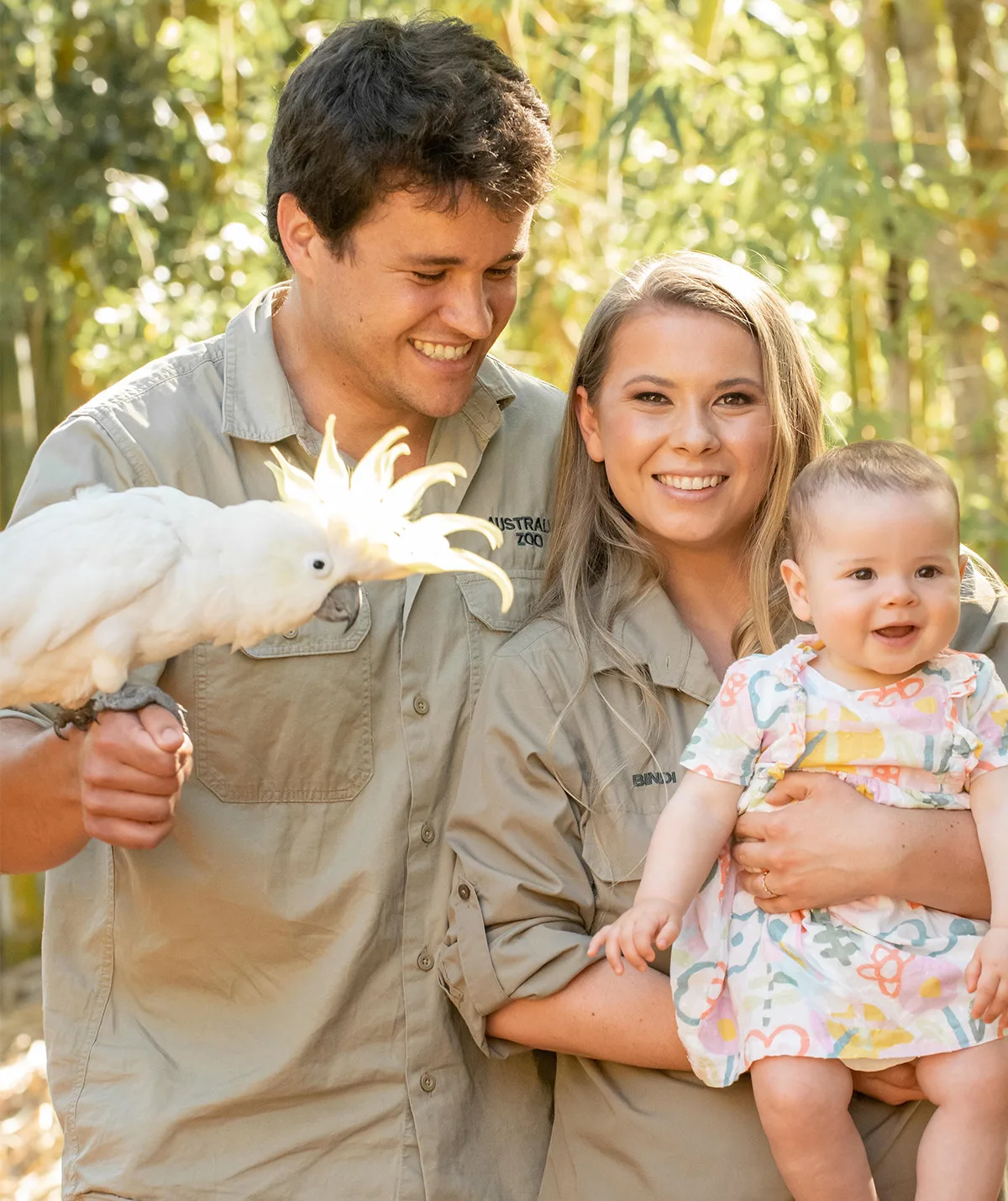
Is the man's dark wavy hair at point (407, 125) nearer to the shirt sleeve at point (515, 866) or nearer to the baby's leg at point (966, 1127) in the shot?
the shirt sleeve at point (515, 866)

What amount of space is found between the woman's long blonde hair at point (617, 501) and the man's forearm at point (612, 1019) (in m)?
0.43

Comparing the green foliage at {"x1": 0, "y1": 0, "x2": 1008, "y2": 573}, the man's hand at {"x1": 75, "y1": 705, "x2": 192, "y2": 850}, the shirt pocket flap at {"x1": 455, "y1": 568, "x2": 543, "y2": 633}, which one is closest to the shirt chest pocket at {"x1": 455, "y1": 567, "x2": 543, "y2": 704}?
the shirt pocket flap at {"x1": 455, "y1": 568, "x2": 543, "y2": 633}

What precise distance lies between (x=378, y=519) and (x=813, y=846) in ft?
2.09

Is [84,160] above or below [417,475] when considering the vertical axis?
above

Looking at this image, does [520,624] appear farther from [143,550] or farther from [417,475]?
[143,550]

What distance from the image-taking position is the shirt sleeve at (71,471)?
1.88 m

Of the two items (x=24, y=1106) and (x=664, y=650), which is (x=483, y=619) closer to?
(x=664, y=650)

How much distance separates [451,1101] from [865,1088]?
58 centimetres

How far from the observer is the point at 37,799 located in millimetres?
1743

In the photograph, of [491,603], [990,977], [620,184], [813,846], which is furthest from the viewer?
[620,184]

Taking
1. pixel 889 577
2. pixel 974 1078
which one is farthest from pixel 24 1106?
pixel 889 577

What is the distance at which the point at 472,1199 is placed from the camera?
6.26 feet

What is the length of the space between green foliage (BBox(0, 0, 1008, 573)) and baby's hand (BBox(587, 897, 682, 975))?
5.76ft

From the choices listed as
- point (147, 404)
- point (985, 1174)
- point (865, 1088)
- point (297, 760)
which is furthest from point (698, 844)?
point (147, 404)
